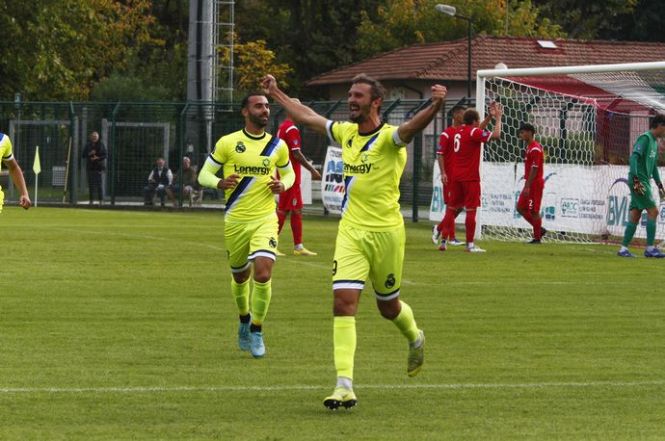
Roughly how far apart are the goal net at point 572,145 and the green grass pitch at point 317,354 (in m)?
4.73

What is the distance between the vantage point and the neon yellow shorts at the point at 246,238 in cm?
1275

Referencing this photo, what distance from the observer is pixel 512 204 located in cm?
2886

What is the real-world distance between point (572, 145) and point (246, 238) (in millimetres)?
16891

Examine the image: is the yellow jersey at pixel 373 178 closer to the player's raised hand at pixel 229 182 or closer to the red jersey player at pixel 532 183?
the player's raised hand at pixel 229 182

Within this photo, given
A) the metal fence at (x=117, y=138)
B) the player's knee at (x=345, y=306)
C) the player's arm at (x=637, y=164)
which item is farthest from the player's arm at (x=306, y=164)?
the metal fence at (x=117, y=138)

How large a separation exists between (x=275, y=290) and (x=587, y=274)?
4.81 metres

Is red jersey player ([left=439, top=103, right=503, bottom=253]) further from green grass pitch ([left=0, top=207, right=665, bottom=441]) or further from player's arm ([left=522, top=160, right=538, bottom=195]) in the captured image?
player's arm ([left=522, top=160, right=538, bottom=195])

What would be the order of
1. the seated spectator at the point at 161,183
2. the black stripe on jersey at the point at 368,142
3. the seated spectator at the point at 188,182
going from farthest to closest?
the seated spectator at the point at 188,182, the seated spectator at the point at 161,183, the black stripe on jersey at the point at 368,142

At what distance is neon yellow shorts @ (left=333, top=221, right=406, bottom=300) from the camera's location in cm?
998

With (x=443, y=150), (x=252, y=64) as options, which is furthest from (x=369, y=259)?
(x=252, y=64)

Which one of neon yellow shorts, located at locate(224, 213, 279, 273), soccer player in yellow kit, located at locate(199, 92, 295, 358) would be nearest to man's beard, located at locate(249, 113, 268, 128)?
soccer player in yellow kit, located at locate(199, 92, 295, 358)

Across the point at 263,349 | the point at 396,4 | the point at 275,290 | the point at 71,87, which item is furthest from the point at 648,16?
the point at 263,349

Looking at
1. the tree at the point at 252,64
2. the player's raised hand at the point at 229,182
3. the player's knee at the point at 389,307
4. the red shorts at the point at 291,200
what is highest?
the tree at the point at 252,64

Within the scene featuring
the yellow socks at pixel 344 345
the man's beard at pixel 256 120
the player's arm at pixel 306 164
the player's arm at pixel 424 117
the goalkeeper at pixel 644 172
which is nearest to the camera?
the player's arm at pixel 424 117
